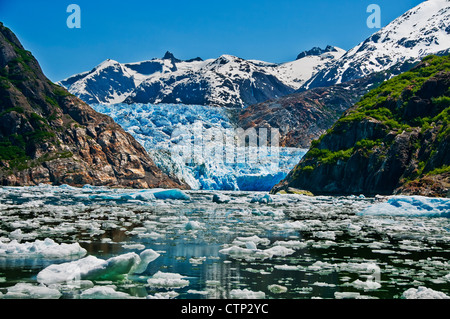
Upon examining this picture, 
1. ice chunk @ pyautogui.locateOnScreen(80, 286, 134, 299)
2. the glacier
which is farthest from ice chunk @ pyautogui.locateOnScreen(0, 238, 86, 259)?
the glacier

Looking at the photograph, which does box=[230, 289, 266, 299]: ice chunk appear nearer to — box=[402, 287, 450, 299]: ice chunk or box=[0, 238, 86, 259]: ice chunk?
box=[402, 287, 450, 299]: ice chunk

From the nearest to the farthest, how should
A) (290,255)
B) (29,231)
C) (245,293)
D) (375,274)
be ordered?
1. (245,293)
2. (375,274)
3. (290,255)
4. (29,231)

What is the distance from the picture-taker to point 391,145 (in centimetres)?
7000

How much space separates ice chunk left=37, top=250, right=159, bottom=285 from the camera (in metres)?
10.2

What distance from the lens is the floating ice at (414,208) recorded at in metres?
30.4

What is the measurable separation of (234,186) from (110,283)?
108 m

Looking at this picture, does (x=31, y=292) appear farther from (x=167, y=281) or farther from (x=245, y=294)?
(x=245, y=294)

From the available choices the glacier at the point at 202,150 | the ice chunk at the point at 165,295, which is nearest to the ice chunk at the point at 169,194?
the ice chunk at the point at 165,295

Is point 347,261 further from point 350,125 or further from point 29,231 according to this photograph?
point 350,125

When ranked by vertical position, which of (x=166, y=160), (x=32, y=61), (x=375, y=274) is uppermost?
(x=32, y=61)

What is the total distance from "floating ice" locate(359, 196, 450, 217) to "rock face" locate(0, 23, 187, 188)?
273ft

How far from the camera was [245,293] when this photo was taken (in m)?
9.25
